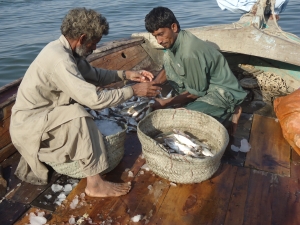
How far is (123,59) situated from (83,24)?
9.33 ft

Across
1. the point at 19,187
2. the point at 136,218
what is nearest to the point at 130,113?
the point at 19,187

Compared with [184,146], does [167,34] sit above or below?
above

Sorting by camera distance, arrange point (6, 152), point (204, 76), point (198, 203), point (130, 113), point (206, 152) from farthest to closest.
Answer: point (130, 113) < point (204, 76) < point (6, 152) < point (206, 152) < point (198, 203)

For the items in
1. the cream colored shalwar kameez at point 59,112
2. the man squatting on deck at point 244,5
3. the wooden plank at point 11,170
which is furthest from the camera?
the man squatting on deck at point 244,5

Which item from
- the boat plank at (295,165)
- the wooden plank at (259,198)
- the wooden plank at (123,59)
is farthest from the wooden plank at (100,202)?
the wooden plank at (123,59)

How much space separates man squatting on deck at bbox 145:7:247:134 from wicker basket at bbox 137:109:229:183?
0.26 m

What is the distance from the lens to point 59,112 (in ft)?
9.70

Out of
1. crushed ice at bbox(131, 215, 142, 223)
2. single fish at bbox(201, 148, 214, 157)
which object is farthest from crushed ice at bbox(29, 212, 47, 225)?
single fish at bbox(201, 148, 214, 157)

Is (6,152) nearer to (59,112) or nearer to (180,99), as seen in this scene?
(59,112)

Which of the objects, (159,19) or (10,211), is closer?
(10,211)

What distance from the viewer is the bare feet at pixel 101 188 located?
10.2ft

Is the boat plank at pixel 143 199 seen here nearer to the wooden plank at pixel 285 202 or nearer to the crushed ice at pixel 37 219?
the crushed ice at pixel 37 219

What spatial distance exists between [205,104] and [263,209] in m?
1.50

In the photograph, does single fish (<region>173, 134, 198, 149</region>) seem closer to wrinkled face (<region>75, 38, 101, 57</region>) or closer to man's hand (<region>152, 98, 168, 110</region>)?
man's hand (<region>152, 98, 168, 110</region>)
